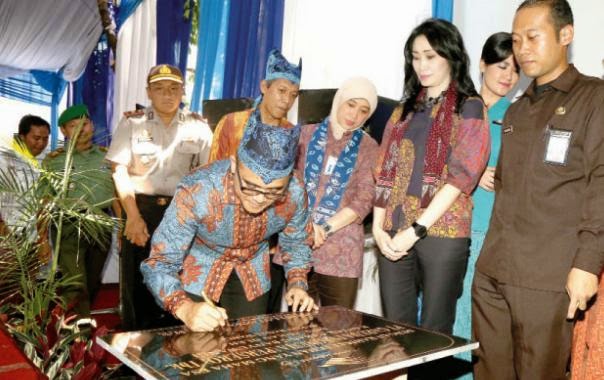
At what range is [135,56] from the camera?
673cm

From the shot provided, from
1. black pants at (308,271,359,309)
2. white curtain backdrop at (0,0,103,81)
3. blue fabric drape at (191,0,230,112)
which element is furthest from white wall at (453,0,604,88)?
white curtain backdrop at (0,0,103,81)

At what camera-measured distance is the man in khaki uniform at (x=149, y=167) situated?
323cm

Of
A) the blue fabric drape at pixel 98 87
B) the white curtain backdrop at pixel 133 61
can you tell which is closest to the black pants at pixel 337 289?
the white curtain backdrop at pixel 133 61

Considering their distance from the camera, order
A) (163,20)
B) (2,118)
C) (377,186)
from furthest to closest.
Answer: (2,118)
(163,20)
(377,186)

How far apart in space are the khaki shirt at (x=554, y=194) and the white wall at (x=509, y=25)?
2.69ft

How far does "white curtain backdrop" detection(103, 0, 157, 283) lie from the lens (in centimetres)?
616

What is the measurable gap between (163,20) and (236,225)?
4.24 meters

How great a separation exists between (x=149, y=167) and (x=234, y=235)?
1.40m

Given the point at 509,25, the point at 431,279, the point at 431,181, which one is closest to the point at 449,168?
the point at 431,181

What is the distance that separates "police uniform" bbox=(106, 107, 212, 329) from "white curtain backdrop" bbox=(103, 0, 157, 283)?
257cm

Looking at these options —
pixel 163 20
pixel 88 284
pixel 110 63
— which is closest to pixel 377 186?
pixel 88 284

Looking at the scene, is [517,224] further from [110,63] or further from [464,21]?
[110,63]

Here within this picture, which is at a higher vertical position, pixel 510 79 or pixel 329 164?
pixel 510 79

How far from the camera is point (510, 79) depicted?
8.15ft
